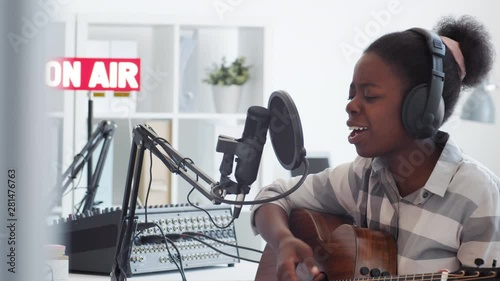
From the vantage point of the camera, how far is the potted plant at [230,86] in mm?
3432

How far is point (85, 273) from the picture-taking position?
1.77 metres

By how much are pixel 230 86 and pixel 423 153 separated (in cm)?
229

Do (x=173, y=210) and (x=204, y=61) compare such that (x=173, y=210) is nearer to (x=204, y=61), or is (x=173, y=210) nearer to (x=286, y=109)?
(x=286, y=109)

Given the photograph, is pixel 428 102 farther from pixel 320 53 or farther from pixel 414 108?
pixel 320 53

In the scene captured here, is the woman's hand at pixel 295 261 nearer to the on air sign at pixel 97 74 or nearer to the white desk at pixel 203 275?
the white desk at pixel 203 275

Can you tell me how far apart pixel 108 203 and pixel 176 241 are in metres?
1.48

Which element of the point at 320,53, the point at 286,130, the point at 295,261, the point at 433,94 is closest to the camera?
the point at 286,130

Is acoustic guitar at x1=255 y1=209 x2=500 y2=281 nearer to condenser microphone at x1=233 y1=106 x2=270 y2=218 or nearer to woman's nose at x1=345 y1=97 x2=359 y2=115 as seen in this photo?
woman's nose at x1=345 y1=97 x2=359 y2=115

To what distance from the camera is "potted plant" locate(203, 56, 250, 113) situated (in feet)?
11.3

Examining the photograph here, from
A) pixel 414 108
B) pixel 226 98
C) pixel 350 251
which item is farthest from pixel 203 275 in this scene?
pixel 226 98

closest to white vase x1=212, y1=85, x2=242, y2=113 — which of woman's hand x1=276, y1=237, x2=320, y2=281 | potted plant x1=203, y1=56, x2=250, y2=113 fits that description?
potted plant x1=203, y1=56, x2=250, y2=113

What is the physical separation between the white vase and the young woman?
7.10ft

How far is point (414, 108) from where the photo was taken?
3.58 ft

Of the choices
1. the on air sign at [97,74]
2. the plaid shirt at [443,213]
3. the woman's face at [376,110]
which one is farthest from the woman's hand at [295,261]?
the on air sign at [97,74]
